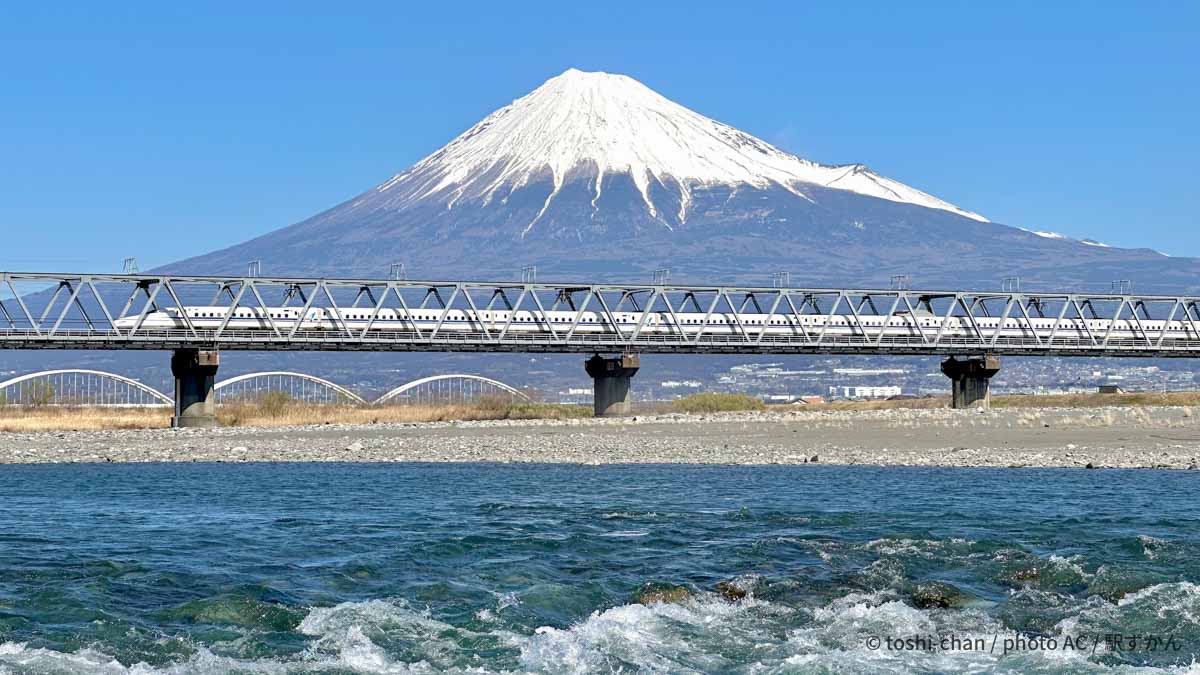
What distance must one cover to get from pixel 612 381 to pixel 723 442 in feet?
97.5

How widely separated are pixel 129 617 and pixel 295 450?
34170 millimetres

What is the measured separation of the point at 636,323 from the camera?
105250 mm

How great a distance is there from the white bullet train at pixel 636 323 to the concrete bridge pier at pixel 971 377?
226 inches

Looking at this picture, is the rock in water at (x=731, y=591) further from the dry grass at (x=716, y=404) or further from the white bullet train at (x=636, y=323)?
the dry grass at (x=716, y=404)

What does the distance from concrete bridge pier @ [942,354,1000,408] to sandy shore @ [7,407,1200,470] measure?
16204mm

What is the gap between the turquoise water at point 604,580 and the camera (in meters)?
17.0

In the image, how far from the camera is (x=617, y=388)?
83750mm

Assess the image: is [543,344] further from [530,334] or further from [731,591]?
[731,591]

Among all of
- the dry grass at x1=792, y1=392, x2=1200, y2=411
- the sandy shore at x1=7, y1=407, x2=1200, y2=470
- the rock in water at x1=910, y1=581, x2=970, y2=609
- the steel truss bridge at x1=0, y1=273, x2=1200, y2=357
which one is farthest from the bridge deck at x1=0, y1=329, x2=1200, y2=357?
the rock in water at x1=910, y1=581, x2=970, y2=609

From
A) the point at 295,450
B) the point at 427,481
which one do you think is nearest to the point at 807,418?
the point at 295,450

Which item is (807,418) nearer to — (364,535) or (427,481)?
(427,481)

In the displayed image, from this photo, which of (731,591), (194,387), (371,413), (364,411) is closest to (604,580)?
(731,591)

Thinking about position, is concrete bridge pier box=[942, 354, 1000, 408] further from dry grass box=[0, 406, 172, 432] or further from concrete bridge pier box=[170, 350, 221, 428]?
dry grass box=[0, 406, 172, 432]

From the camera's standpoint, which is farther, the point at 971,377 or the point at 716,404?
the point at 716,404
